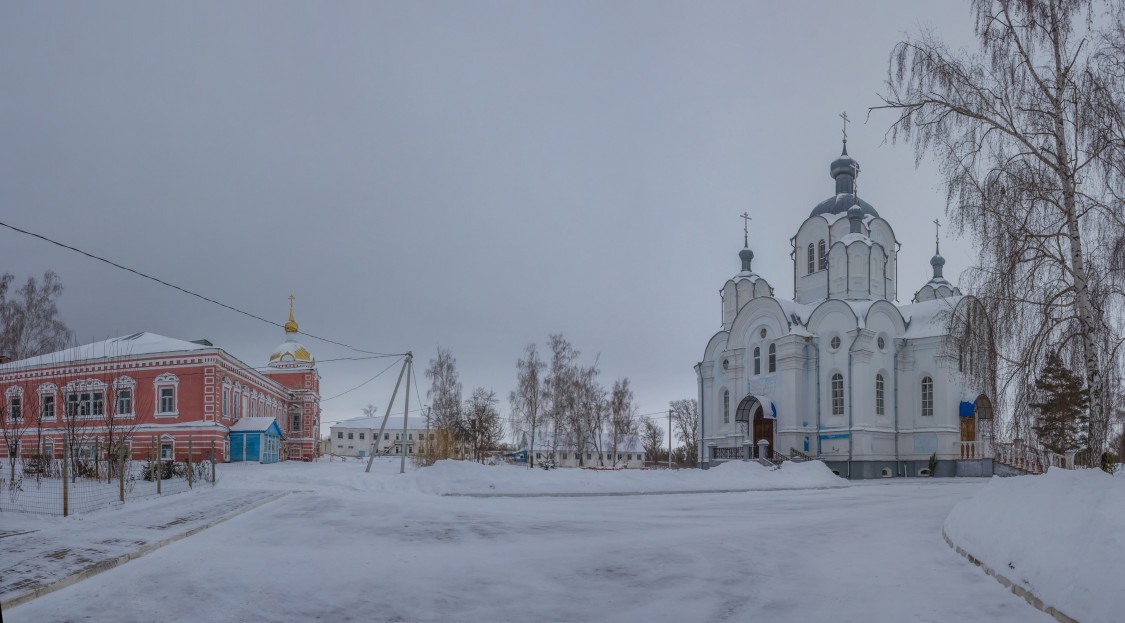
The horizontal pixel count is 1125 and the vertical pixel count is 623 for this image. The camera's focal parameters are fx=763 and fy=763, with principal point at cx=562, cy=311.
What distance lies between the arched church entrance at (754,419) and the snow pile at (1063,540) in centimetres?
2879

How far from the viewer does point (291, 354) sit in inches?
2163

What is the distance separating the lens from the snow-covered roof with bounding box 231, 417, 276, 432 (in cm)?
3875

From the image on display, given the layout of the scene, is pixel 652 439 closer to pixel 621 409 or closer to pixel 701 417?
pixel 621 409

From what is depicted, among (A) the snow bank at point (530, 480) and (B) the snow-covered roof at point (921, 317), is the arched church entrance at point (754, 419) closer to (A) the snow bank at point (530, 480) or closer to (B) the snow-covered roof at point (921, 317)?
(A) the snow bank at point (530, 480)

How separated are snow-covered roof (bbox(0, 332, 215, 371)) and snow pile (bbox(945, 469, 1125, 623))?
35.7 m

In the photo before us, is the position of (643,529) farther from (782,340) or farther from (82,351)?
(82,351)

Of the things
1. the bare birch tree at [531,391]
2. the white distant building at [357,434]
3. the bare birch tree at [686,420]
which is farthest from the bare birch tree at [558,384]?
the white distant building at [357,434]

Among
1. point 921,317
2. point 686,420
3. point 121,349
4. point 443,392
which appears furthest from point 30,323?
point 686,420

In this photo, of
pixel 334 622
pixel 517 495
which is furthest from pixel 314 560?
pixel 517 495

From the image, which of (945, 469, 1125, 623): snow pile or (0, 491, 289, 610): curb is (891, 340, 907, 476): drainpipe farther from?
(0, 491, 289, 610): curb

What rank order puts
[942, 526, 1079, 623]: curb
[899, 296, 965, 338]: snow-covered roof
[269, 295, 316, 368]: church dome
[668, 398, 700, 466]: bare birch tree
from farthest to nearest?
[668, 398, 700, 466]: bare birch tree
[269, 295, 316, 368]: church dome
[899, 296, 965, 338]: snow-covered roof
[942, 526, 1079, 623]: curb

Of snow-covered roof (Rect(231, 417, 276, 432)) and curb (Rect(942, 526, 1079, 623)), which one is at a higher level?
curb (Rect(942, 526, 1079, 623))

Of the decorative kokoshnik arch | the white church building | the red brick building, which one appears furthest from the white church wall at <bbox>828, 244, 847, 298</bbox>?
the red brick building

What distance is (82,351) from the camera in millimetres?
38781
